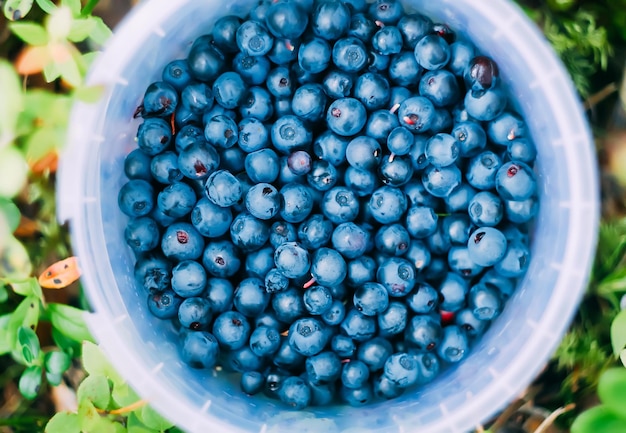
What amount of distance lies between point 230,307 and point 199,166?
0.30m

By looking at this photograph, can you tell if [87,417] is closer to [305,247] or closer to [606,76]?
[305,247]

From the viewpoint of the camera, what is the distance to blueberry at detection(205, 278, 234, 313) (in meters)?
1.27

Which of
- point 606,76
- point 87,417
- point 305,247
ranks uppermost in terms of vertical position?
point 606,76

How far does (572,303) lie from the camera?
115 centimetres

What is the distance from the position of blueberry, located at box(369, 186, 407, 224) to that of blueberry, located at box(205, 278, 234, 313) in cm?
34

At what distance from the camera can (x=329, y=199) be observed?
1277 millimetres

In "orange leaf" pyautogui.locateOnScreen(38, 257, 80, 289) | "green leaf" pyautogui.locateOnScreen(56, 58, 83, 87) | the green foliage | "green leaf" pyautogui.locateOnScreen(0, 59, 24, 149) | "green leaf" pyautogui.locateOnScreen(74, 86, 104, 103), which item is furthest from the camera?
"orange leaf" pyautogui.locateOnScreen(38, 257, 80, 289)

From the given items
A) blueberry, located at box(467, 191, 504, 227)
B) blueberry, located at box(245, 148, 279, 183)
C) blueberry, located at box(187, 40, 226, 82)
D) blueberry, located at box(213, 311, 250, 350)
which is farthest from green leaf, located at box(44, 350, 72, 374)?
blueberry, located at box(467, 191, 504, 227)

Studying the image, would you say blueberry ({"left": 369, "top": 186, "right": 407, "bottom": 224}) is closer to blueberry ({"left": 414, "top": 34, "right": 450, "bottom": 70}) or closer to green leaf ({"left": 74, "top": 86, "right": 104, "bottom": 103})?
blueberry ({"left": 414, "top": 34, "right": 450, "bottom": 70})

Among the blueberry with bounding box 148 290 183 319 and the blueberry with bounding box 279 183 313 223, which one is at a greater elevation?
the blueberry with bounding box 279 183 313 223

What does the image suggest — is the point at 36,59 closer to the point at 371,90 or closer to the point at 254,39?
the point at 254,39

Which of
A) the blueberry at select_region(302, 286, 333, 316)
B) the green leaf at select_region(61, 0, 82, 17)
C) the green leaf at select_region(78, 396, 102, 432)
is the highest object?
the green leaf at select_region(61, 0, 82, 17)

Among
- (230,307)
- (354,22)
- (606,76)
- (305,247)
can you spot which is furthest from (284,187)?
(606,76)

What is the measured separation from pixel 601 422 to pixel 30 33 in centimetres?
117
